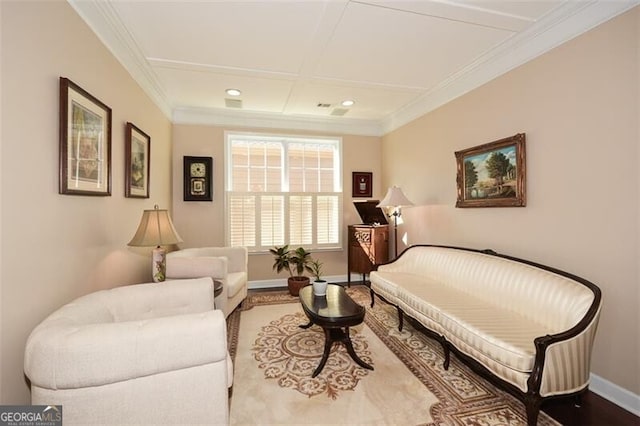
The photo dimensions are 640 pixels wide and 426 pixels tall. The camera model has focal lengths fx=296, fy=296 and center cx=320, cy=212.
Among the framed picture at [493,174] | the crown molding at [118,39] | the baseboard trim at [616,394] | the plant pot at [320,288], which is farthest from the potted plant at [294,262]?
the baseboard trim at [616,394]

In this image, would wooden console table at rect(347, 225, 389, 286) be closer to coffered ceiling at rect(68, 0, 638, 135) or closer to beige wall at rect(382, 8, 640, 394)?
beige wall at rect(382, 8, 640, 394)

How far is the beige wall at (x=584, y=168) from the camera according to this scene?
1980 millimetres

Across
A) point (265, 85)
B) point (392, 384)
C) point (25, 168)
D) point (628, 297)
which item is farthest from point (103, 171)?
point (628, 297)

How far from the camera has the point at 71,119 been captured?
6.21 feet

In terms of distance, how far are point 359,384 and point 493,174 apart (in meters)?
2.36

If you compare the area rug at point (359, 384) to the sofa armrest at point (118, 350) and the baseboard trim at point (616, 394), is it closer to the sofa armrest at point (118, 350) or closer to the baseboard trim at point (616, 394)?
the baseboard trim at point (616, 394)

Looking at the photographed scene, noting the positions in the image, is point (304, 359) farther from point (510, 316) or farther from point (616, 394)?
point (616, 394)

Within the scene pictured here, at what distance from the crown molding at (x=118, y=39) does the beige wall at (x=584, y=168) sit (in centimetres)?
347

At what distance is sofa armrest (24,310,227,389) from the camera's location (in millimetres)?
1241

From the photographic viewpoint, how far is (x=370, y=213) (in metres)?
4.98

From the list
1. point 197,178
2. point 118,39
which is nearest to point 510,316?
point 118,39

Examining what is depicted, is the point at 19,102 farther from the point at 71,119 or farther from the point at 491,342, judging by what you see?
the point at 491,342

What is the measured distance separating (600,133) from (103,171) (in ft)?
12.2

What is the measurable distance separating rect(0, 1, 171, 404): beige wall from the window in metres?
2.43
